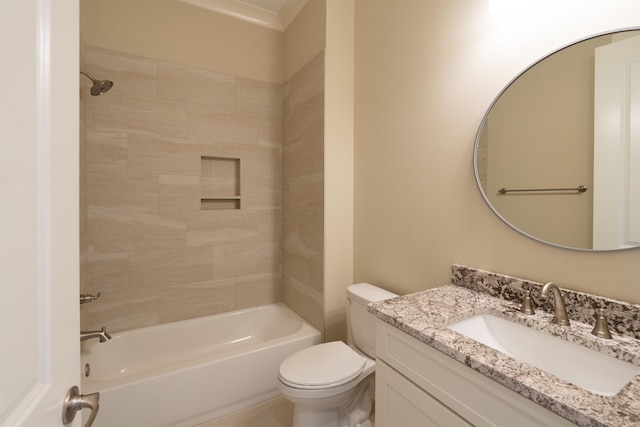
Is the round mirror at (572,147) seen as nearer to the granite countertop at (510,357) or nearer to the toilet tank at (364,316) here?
the granite countertop at (510,357)

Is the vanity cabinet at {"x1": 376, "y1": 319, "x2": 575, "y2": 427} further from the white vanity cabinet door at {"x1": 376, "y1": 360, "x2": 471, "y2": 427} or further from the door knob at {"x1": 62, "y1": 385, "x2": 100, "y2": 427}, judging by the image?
the door knob at {"x1": 62, "y1": 385, "x2": 100, "y2": 427}

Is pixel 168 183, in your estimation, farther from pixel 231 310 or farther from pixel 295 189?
pixel 231 310

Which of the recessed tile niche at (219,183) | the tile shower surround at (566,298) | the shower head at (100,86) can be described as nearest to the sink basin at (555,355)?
the tile shower surround at (566,298)

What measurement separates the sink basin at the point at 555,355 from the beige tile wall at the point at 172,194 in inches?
72.6

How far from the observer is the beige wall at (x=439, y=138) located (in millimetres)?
974

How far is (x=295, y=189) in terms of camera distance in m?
2.35

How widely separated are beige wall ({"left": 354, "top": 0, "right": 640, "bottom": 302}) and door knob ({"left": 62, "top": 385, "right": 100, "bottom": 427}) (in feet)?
4.46

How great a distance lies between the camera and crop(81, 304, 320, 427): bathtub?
4.81ft

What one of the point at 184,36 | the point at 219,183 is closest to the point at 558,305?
the point at 219,183

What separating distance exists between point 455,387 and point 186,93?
2463mm

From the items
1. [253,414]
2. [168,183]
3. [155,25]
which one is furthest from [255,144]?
[253,414]
